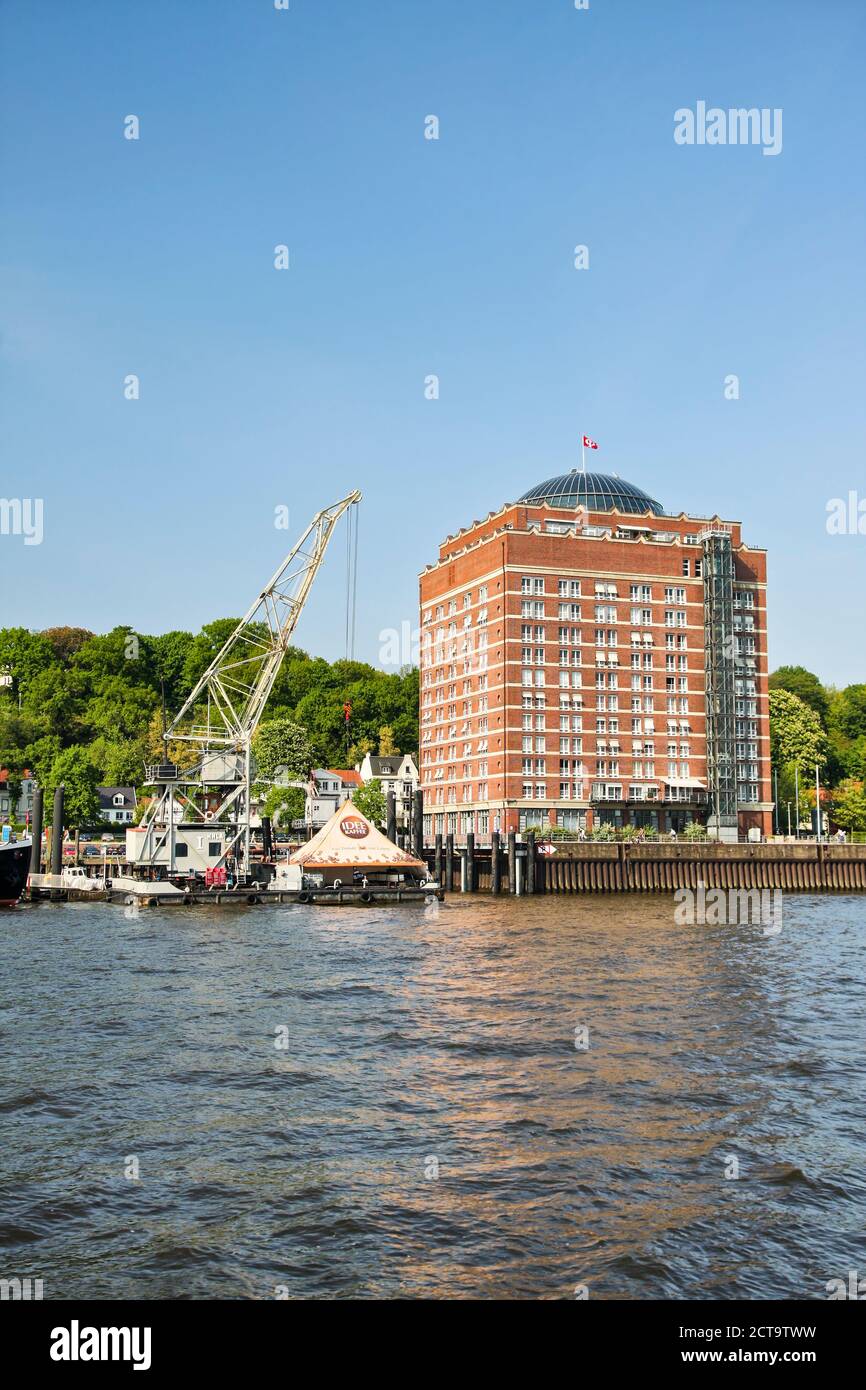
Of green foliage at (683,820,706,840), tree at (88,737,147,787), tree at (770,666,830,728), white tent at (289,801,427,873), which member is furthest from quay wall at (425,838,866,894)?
tree at (770,666,830,728)

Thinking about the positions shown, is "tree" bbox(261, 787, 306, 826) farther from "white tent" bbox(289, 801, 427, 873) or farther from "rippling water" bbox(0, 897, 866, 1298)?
"rippling water" bbox(0, 897, 866, 1298)

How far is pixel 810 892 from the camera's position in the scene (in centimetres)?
9669

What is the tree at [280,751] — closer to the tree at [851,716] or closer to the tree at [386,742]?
the tree at [386,742]

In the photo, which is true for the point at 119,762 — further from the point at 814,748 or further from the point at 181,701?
the point at 814,748

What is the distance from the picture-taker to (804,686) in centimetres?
17788

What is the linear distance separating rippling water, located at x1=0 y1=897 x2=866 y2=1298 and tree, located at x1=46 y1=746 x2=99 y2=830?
8949cm

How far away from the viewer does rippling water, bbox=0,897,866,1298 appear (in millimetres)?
14125

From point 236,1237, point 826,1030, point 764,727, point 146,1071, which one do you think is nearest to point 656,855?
point 764,727

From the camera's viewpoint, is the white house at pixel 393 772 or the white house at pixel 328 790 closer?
the white house at pixel 328 790

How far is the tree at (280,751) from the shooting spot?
135875mm

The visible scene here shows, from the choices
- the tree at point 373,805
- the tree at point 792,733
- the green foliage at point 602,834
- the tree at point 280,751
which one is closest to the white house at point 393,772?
the tree at point 280,751

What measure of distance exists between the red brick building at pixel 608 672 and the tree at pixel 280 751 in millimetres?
Answer: 20662
